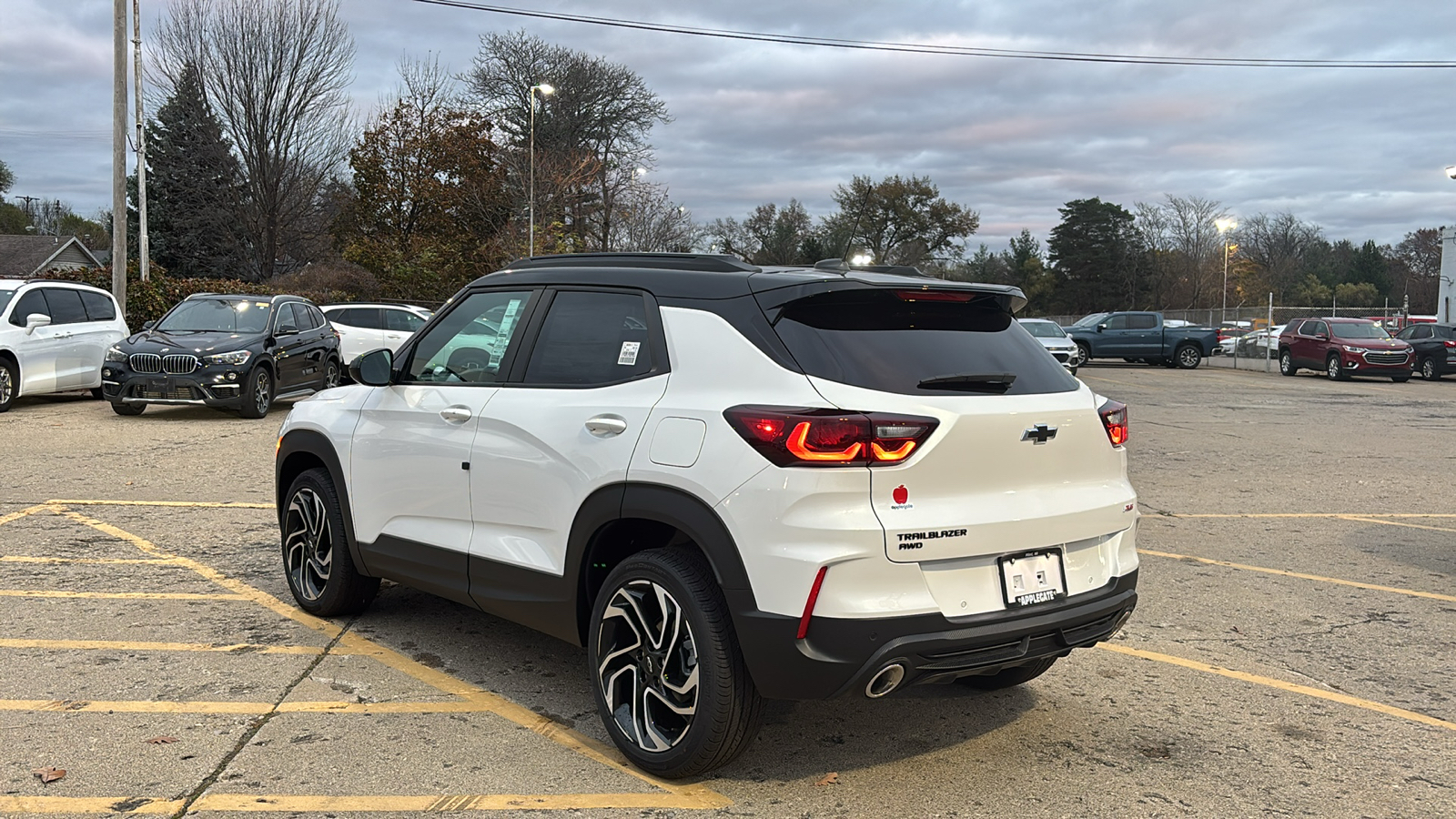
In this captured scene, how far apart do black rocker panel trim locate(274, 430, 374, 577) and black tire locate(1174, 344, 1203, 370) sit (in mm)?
34356

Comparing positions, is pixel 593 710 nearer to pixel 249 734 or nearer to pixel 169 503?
pixel 249 734

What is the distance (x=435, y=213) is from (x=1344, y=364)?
33.5 m

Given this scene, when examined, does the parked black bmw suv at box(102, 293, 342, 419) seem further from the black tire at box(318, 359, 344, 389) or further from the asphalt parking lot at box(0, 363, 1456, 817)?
the asphalt parking lot at box(0, 363, 1456, 817)

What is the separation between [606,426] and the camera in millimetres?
3814

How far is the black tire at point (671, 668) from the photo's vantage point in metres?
3.45

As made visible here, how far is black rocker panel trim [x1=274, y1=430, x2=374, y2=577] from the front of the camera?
5.17 m

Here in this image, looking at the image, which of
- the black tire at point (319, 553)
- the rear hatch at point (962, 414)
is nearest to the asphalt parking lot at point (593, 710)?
the black tire at point (319, 553)

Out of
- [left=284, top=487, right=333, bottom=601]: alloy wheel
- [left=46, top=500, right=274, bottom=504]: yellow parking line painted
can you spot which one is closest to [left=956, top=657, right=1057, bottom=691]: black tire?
[left=284, top=487, right=333, bottom=601]: alloy wheel

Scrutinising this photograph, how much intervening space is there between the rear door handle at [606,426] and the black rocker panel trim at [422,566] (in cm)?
96

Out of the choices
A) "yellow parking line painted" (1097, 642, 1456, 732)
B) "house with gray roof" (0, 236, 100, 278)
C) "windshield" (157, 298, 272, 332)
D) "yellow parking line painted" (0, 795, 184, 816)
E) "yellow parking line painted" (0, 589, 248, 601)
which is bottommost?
"yellow parking line painted" (1097, 642, 1456, 732)

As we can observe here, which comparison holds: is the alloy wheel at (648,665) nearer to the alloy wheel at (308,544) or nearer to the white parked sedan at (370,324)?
the alloy wheel at (308,544)

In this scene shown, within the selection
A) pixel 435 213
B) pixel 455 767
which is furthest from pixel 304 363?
pixel 435 213

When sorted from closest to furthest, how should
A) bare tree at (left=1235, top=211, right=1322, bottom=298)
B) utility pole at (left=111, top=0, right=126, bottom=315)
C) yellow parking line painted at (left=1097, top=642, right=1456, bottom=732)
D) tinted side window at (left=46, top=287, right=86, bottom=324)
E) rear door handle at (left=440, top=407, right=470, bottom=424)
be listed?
1. yellow parking line painted at (left=1097, top=642, right=1456, bottom=732)
2. rear door handle at (left=440, top=407, right=470, bottom=424)
3. tinted side window at (left=46, top=287, right=86, bottom=324)
4. utility pole at (left=111, top=0, right=126, bottom=315)
5. bare tree at (left=1235, top=211, right=1322, bottom=298)

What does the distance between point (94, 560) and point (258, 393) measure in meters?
8.75
